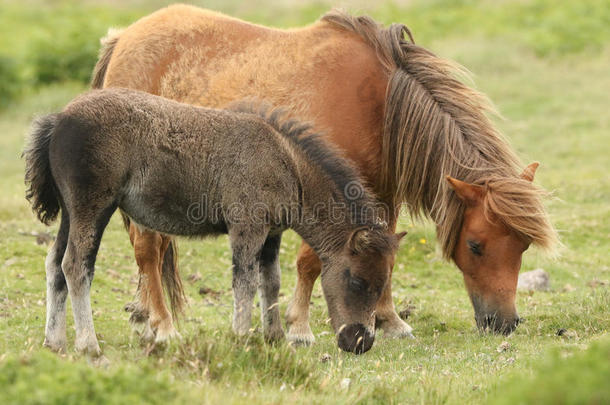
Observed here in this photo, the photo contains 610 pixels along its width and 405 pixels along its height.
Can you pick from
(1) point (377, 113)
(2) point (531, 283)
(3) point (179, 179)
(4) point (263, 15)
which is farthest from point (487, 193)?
(4) point (263, 15)

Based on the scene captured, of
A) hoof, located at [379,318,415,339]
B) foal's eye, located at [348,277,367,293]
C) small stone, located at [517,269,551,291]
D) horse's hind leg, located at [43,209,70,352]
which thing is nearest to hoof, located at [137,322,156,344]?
horse's hind leg, located at [43,209,70,352]

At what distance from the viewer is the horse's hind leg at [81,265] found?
6266mm

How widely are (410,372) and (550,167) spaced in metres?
12.9

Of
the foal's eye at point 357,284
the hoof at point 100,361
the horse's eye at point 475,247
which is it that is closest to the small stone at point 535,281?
the horse's eye at point 475,247

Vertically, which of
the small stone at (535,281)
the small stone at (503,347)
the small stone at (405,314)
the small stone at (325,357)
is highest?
the small stone at (503,347)

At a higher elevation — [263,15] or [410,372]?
[263,15]

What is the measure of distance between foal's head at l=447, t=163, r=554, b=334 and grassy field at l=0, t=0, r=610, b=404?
0.35m

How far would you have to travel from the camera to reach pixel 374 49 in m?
8.06

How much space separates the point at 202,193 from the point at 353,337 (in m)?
1.77

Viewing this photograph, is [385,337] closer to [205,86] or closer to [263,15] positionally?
[205,86]

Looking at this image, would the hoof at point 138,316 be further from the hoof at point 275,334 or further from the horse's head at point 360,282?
the horse's head at point 360,282

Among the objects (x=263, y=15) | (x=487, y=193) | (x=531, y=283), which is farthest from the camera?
(x=263, y=15)

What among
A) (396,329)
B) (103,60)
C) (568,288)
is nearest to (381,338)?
(396,329)

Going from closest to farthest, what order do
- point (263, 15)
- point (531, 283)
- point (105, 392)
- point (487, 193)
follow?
point (105, 392) < point (487, 193) < point (531, 283) < point (263, 15)
